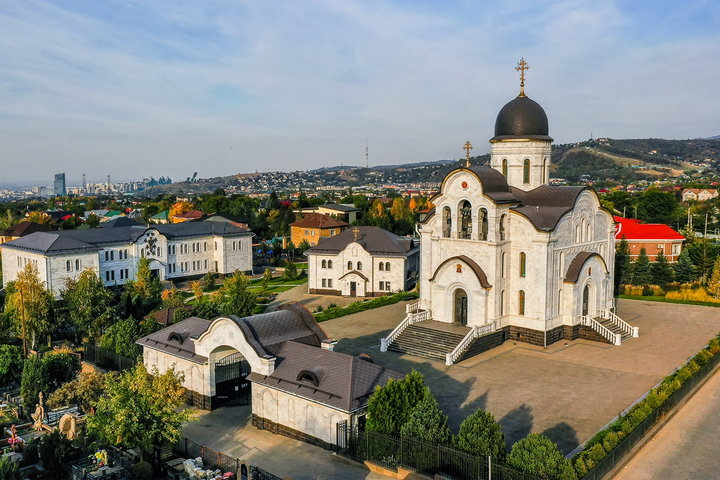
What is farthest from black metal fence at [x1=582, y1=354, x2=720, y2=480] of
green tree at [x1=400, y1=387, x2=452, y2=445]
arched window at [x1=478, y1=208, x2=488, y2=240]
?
arched window at [x1=478, y1=208, x2=488, y2=240]

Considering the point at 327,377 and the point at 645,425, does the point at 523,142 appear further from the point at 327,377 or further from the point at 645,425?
the point at 327,377

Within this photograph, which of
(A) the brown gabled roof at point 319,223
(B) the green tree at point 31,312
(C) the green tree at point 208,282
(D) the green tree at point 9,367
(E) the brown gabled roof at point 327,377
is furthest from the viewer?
(A) the brown gabled roof at point 319,223

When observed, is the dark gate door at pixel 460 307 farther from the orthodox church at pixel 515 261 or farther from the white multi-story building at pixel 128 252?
the white multi-story building at pixel 128 252

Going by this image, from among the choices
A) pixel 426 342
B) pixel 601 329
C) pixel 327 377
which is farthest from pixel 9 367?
pixel 601 329

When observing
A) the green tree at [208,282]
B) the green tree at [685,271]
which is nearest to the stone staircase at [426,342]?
the green tree at [685,271]

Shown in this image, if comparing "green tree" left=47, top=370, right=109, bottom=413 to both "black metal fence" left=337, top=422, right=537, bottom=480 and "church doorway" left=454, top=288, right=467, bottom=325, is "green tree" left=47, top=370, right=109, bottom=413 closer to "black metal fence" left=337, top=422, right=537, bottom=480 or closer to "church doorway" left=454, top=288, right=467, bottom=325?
"black metal fence" left=337, top=422, right=537, bottom=480

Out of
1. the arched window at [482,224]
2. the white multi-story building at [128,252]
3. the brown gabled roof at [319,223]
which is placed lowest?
the white multi-story building at [128,252]

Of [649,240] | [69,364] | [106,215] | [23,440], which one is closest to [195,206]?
[106,215]
